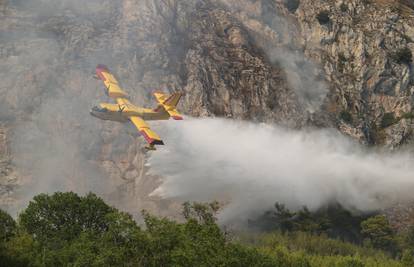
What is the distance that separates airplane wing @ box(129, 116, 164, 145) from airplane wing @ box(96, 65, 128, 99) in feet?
22.6

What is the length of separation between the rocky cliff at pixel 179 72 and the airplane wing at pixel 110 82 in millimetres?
3031

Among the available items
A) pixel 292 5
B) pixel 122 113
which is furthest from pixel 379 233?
pixel 292 5

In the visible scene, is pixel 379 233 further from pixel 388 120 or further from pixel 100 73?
pixel 100 73

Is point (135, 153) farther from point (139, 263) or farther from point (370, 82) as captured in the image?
point (370, 82)

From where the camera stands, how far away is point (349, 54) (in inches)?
4619

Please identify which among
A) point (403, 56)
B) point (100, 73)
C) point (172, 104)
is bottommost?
point (172, 104)

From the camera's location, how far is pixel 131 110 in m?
80.8

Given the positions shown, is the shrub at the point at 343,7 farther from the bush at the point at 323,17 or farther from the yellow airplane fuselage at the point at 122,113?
the yellow airplane fuselage at the point at 122,113

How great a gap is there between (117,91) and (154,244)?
3230 centimetres

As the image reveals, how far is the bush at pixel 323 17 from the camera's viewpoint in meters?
120

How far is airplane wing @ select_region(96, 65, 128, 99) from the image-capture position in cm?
8619

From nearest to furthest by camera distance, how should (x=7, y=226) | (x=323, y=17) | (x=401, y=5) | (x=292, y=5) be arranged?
1. (x=7, y=226)
2. (x=323, y=17)
3. (x=292, y=5)
4. (x=401, y=5)

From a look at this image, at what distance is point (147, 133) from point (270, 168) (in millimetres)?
28297

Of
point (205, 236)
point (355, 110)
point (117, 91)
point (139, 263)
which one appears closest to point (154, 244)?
point (139, 263)
